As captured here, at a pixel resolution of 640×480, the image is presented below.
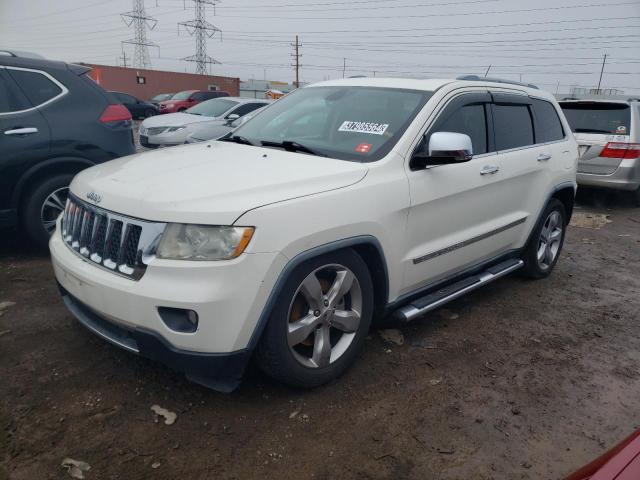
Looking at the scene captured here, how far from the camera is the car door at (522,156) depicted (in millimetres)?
3979

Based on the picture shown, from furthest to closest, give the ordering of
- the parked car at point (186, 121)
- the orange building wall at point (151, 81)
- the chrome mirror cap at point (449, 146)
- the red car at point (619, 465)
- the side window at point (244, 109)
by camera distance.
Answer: the orange building wall at point (151, 81), the side window at point (244, 109), the parked car at point (186, 121), the chrome mirror cap at point (449, 146), the red car at point (619, 465)

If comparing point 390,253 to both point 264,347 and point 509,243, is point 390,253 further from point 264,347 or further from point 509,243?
point 509,243

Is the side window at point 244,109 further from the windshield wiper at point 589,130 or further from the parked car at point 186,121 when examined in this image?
the windshield wiper at point 589,130

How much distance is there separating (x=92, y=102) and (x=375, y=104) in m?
2.98

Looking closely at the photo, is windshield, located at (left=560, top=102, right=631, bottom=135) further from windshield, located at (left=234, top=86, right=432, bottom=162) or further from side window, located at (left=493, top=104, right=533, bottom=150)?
windshield, located at (left=234, top=86, right=432, bottom=162)

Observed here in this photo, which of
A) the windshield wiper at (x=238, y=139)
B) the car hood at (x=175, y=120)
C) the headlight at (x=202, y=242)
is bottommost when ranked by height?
the car hood at (x=175, y=120)

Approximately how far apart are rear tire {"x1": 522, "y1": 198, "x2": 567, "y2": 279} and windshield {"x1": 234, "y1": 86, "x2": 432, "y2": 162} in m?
1.99

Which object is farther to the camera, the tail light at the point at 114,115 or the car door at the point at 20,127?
the tail light at the point at 114,115

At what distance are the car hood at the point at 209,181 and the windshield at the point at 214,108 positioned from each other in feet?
29.6

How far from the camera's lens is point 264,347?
253 centimetres

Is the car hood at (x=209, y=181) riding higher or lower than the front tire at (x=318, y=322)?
higher

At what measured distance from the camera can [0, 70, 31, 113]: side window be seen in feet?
14.7

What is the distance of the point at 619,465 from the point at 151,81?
43.0 m

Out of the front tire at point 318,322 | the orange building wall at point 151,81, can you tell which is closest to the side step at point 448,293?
the front tire at point 318,322
